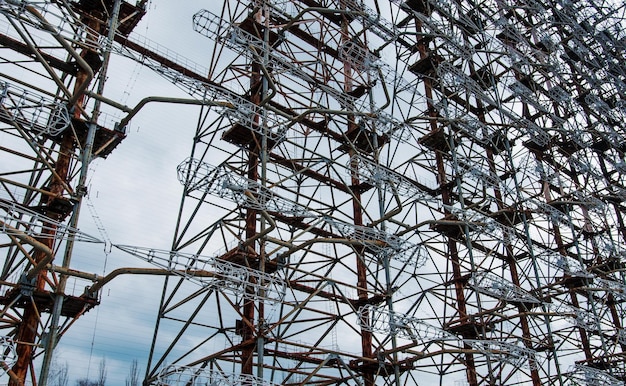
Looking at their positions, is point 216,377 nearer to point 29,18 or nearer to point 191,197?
point 191,197

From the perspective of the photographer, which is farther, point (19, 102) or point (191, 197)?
point (191, 197)

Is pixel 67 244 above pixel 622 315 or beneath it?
beneath

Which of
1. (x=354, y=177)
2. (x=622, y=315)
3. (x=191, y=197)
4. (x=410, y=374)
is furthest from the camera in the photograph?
(x=622, y=315)

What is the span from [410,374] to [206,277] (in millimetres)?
11249

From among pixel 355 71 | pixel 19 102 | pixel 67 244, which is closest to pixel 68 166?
pixel 19 102

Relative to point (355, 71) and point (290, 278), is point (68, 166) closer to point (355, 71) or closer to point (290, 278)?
point (290, 278)

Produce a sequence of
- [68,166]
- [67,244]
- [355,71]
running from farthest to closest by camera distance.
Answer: [355,71], [68,166], [67,244]

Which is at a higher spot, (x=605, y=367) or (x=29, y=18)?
(x=29, y=18)

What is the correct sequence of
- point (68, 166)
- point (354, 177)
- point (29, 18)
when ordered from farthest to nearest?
1. point (354, 177)
2. point (68, 166)
3. point (29, 18)

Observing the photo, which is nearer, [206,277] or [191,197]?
[206,277]

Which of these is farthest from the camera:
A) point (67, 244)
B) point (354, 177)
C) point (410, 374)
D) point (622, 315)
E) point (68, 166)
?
point (622, 315)

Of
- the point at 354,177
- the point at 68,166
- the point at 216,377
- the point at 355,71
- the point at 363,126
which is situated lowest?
the point at 216,377

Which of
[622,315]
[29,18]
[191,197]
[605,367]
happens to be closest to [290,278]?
[191,197]

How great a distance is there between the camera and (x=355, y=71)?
29.3m
